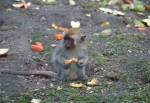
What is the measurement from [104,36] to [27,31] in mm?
1296

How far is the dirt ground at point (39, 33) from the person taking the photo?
6.85 metres

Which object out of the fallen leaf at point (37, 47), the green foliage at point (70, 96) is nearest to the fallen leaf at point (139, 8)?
the fallen leaf at point (37, 47)

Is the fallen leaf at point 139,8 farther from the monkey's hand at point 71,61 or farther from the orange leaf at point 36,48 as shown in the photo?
the monkey's hand at point 71,61

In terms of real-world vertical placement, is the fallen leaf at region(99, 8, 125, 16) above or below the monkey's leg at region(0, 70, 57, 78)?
below

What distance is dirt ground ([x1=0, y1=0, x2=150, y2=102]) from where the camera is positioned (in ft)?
22.5

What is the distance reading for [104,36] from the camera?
8.75 metres

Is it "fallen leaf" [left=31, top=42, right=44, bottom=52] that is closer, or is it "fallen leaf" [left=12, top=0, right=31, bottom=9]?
"fallen leaf" [left=31, top=42, right=44, bottom=52]

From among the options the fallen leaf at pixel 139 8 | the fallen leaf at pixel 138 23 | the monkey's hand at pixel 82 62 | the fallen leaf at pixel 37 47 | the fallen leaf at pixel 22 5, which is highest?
the monkey's hand at pixel 82 62

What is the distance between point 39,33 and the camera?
338 inches

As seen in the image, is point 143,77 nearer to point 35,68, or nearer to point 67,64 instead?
point 67,64

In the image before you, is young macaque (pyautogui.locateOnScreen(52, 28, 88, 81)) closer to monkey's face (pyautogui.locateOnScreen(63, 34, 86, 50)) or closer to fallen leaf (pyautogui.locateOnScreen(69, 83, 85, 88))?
monkey's face (pyautogui.locateOnScreen(63, 34, 86, 50))

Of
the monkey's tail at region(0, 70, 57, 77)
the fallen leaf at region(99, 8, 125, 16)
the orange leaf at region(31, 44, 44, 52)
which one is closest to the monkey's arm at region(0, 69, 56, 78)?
the monkey's tail at region(0, 70, 57, 77)

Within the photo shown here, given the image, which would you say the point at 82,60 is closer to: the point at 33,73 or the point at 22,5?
the point at 33,73

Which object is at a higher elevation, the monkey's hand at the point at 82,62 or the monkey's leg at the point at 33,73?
the monkey's hand at the point at 82,62
